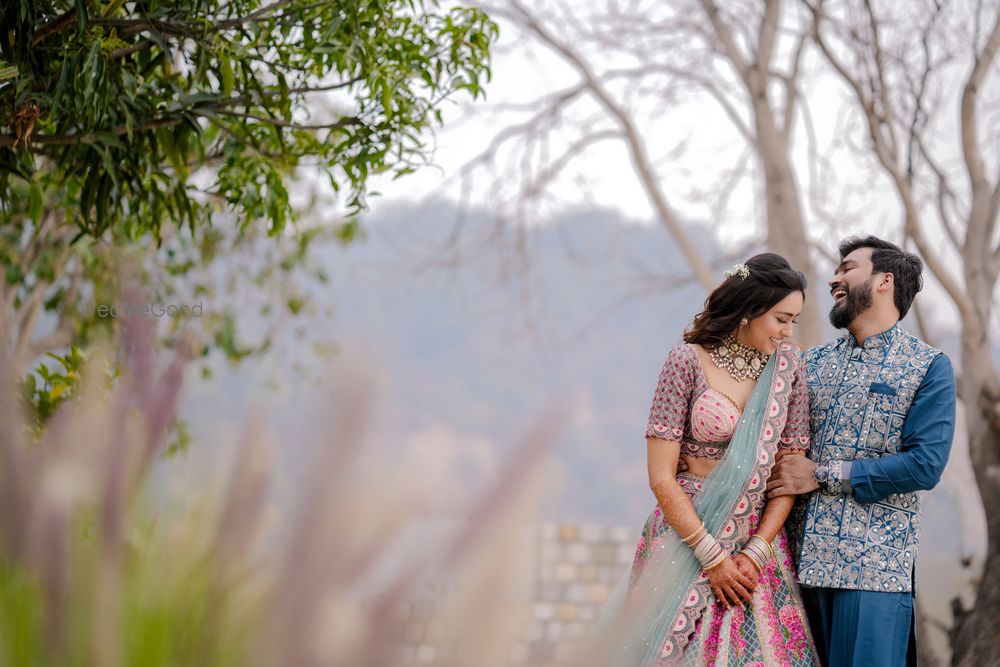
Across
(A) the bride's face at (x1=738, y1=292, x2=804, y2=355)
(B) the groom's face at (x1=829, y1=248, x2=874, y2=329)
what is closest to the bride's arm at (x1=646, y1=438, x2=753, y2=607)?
(A) the bride's face at (x1=738, y1=292, x2=804, y2=355)

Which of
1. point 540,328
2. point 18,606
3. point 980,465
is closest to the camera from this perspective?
point 18,606

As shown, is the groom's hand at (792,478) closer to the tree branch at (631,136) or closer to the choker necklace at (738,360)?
the choker necklace at (738,360)

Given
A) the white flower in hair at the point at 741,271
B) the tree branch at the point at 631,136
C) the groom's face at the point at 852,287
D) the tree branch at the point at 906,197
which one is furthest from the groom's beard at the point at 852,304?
the tree branch at the point at 631,136

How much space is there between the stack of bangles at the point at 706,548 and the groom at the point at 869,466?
0.20m

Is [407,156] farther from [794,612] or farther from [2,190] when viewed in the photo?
[794,612]

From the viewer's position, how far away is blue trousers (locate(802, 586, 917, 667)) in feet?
7.40

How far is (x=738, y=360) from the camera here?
2.44 metres

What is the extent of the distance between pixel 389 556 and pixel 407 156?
2314 millimetres

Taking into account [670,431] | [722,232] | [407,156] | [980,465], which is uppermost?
[722,232]

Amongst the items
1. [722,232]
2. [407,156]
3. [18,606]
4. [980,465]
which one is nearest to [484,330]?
[722,232]

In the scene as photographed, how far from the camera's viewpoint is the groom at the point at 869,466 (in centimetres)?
229

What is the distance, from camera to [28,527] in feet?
1.45

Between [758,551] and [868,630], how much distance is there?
284 mm

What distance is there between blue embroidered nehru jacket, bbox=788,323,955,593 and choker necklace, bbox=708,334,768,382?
0.21 m
